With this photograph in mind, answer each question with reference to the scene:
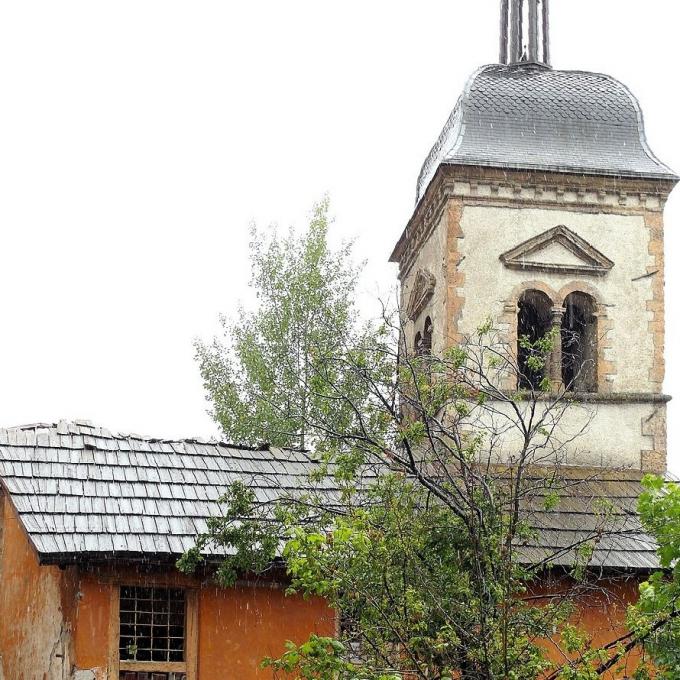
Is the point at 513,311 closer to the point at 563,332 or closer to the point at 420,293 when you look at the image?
the point at 563,332

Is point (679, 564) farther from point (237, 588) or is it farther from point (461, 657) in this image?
point (237, 588)

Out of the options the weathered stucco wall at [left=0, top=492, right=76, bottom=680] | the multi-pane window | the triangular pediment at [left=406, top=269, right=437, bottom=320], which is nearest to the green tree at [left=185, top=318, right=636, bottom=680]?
the multi-pane window

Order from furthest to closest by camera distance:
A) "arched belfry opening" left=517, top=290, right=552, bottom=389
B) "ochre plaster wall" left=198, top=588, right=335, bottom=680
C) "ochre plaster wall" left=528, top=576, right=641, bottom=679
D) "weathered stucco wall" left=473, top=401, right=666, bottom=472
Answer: "arched belfry opening" left=517, top=290, right=552, bottom=389 < "weathered stucco wall" left=473, top=401, right=666, bottom=472 < "ochre plaster wall" left=528, top=576, right=641, bottom=679 < "ochre plaster wall" left=198, top=588, right=335, bottom=680

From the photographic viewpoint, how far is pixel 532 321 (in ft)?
62.0

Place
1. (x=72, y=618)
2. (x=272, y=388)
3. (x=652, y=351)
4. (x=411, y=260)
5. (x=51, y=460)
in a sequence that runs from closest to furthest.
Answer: (x=72, y=618)
(x=51, y=460)
(x=652, y=351)
(x=411, y=260)
(x=272, y=388)

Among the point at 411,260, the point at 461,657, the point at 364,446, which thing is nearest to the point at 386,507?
the point at 364,446

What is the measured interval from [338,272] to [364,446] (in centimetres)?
1538

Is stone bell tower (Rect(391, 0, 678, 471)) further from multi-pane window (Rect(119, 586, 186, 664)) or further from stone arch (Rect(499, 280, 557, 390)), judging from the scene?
multi-pane window (Rect(119, 586, 186, 664))

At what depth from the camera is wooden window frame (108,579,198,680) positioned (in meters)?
12.8

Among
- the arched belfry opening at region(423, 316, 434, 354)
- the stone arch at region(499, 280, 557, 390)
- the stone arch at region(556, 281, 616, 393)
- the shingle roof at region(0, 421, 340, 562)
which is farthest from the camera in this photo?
the arched belfry opening at region(423, 316, 434, 354)

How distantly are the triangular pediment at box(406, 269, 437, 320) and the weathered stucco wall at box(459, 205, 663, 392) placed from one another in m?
0.93

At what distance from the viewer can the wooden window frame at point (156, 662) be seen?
1275 centimetres

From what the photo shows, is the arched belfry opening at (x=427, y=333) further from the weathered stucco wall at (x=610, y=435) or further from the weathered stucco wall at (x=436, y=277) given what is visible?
the weathered stucco wall at (x=610, y=435)

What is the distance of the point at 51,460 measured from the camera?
Answer: 13.9m
